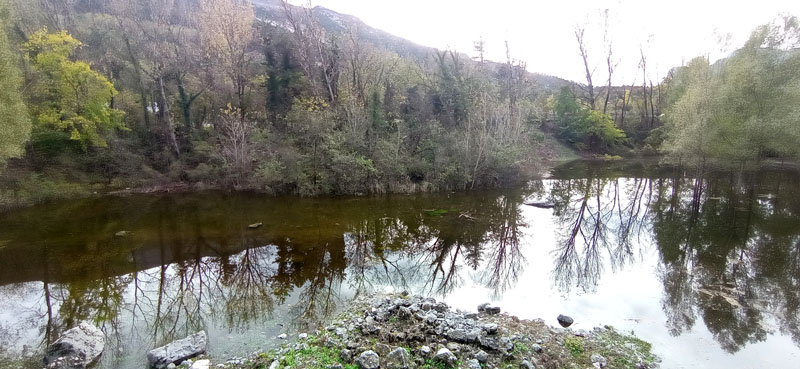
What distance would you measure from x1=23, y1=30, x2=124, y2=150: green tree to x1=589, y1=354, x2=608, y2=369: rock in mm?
34356

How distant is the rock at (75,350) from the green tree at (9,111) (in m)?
17.6

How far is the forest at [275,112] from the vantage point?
77.0 ft

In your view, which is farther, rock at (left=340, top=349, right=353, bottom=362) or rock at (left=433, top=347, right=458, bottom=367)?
rock at (left=340, top=349, right=353, bottom=362)

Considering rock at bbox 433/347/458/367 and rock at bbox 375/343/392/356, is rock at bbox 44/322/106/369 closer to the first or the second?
rock at bbox 375/343/392/356

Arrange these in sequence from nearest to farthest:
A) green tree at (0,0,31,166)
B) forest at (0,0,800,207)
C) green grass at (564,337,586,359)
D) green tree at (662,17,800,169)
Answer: green grass at (564,337,586,359) < green tree at (0,0,31,166) < green tree at (662,17,800,169) < forest at (0,0,800,207)

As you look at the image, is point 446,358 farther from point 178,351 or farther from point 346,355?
point 178,351

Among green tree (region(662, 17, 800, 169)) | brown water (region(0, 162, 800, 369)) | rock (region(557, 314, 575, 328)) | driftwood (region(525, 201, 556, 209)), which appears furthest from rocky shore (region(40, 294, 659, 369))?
green tree (region(662, 17, 800, 169))

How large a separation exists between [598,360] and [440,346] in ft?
11.0

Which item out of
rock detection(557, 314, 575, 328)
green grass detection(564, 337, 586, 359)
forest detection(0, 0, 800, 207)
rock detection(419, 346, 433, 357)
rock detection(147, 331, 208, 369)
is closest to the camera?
rock detection(419, 346, 433, 357)

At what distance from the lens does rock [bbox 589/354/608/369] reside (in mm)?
7476

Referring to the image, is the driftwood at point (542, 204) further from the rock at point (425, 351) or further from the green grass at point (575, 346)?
the rock at point (425, 351)

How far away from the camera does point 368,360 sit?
697 centimetres

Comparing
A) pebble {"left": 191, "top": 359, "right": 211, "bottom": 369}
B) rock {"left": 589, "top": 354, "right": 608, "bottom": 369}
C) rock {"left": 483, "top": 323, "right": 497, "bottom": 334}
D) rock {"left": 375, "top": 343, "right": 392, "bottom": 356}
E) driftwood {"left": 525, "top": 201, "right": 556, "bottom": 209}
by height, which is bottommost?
rock {"left": 589, "top": 354, "right": 608, "bottom": 369}

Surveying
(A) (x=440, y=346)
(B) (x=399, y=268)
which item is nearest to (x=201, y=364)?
(A) (x=440, y=346)
